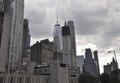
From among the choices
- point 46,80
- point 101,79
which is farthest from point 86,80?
point 46,80

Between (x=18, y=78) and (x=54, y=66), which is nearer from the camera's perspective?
(x=18, y=78)

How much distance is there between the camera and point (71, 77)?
160625 millimetres

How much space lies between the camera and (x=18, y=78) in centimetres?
10400

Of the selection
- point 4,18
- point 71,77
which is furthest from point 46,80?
point 4,18

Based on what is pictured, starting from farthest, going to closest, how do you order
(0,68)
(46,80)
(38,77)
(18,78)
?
(46,80)
(38,77)
(18,78)
(0,68)

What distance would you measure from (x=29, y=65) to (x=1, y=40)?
58999mm

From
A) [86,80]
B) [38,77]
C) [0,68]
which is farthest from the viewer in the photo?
[86,80]

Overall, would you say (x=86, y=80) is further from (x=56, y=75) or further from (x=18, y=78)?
(x=18, y=78)

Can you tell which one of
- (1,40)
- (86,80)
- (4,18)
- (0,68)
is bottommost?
(86,80)

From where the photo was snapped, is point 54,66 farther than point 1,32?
Yes

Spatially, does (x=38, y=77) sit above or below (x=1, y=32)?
below

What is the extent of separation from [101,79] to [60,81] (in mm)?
35000

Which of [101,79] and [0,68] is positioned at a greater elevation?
[0,68]

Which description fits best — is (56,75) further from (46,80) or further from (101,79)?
(101,79)
